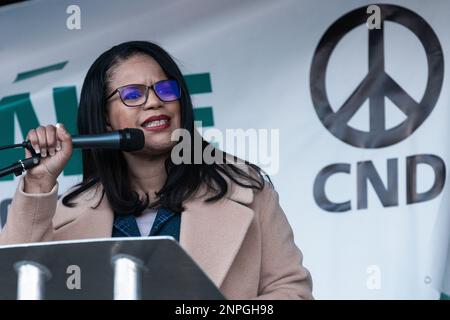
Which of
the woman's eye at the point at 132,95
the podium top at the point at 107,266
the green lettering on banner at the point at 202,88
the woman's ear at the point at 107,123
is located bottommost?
the podium top at the point at 107,266

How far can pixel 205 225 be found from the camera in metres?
2.79

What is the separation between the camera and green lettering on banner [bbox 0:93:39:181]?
418cm

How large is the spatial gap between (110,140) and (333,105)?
161cm

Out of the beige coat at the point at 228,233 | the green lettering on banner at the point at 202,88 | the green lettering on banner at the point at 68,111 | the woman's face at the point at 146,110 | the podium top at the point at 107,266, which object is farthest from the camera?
the green lettering on banner at the point at 68,111

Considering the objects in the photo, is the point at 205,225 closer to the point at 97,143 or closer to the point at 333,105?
the point at 97,143

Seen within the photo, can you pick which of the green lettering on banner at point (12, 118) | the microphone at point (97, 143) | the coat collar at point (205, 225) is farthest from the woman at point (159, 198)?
the green lettering on banner at point (12, 118)

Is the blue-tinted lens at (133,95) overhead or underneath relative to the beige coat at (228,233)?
overhead

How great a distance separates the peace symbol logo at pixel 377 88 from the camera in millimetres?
3717

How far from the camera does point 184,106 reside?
2939 millimetres

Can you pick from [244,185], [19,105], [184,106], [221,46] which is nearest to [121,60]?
[184,106]

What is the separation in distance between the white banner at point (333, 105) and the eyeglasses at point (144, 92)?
102 centimetres

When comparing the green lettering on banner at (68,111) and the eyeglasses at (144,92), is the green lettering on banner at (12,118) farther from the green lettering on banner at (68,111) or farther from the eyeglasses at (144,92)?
the eyeglasses at (144,92)

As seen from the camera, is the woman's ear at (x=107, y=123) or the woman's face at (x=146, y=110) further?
the woman's ear at (x=107, y=123)

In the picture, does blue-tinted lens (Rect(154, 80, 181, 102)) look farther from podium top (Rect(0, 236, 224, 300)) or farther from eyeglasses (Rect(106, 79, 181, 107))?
podium top (Rect(0, 236, 224, 300))
